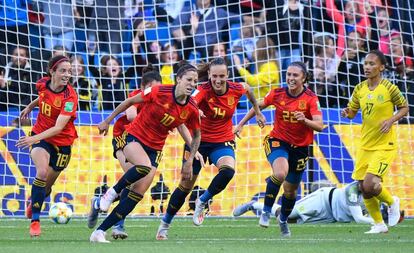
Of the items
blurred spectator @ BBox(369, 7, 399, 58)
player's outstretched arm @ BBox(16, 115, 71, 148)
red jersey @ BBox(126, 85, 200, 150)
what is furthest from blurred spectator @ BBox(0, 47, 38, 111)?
red jersey @ BBox(126, 85, 200, 150)

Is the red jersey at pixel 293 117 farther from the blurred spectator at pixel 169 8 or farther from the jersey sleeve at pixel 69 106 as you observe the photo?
the blurred spectator at pixel 169 8

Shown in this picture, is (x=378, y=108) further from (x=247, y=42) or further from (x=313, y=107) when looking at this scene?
(x=247, y=42)

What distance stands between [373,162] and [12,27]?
7045 millimetres

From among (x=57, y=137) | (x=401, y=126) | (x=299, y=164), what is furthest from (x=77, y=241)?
(x=401, y=126)

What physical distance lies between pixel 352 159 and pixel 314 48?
79.6 inches

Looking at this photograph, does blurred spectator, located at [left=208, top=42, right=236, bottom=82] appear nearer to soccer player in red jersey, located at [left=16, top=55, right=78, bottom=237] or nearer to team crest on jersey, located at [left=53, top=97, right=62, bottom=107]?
soccer player in red jersey, located at [left=16, top=55, right=78, bottom=237]

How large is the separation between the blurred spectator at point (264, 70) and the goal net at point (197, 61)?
2cm

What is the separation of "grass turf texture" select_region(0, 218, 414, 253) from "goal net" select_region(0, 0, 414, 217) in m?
1.36

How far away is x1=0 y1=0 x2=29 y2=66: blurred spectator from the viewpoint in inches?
670

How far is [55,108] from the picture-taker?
1198 centimetres

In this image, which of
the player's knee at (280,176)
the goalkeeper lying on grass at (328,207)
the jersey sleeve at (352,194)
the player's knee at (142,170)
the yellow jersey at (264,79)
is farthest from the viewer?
the yellow jersey at (264,79)

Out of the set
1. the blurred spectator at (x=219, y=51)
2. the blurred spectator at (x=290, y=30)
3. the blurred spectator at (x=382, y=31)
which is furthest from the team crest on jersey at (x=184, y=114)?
the blurred spectator at (x=382, y=31)

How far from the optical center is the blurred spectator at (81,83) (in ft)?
57.4

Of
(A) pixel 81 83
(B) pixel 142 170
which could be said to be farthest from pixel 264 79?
(B) pixel 142 170
